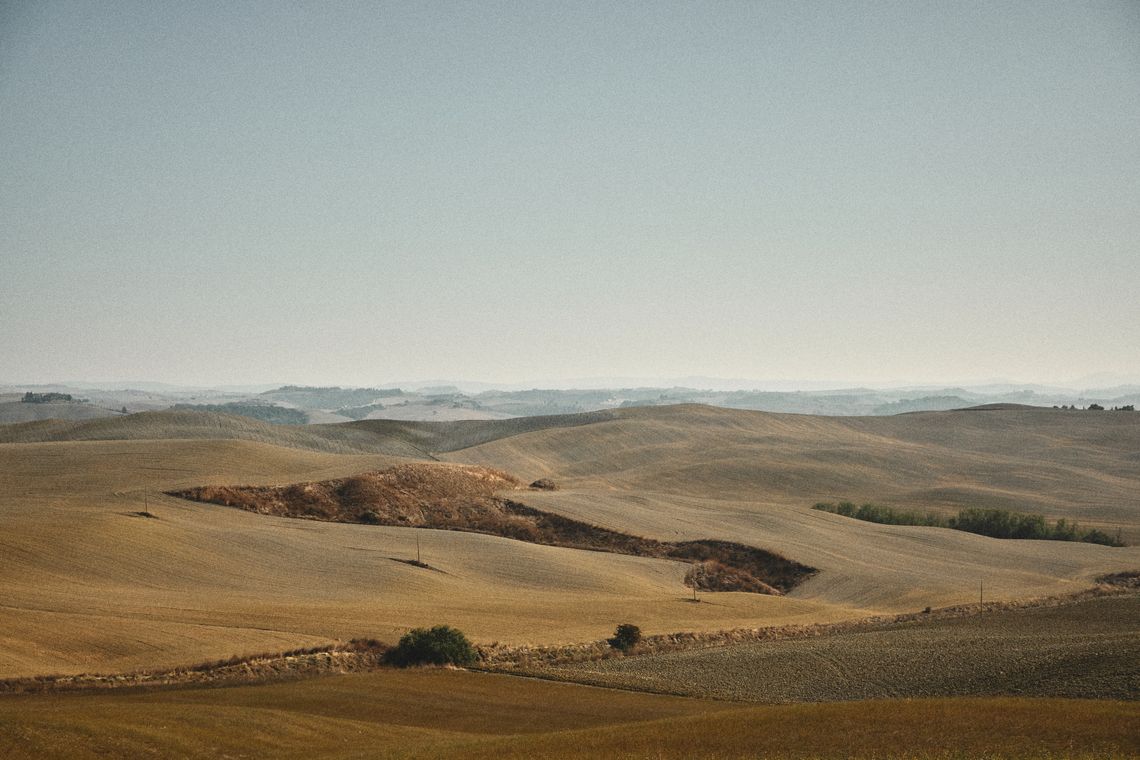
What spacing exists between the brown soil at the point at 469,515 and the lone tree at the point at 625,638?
21536mm

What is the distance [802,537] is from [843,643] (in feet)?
112

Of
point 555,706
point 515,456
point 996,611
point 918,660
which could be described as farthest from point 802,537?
point 515,456

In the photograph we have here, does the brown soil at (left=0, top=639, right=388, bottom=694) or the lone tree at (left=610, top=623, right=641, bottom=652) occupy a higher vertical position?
the brown soil at (left=0, top=639, right=388, bottom=694)

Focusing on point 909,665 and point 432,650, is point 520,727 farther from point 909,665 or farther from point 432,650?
point 909,665

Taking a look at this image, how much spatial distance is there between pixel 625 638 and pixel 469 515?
36.8m

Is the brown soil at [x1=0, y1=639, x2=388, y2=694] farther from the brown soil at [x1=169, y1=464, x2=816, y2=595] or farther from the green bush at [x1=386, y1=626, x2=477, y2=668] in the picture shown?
the brown soil at [x1=169, y1=464, x2=816, y2=595]

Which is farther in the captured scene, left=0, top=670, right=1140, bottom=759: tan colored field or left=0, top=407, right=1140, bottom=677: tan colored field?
left=0, top=407, right=1140, bottom=677: tan colored field

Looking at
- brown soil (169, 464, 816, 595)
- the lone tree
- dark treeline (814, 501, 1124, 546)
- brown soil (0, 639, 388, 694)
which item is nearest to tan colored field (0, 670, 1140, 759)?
brown soil (0, 639, 388, 694)

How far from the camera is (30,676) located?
28.0 metres

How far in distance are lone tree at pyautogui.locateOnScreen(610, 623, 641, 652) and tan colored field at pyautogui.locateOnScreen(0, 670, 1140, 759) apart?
9818mm

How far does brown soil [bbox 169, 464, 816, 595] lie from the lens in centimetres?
6450

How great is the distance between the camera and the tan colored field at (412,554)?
38250mm

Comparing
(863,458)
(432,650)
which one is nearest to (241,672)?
(432,650)

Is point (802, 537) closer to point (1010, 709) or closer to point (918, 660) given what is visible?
point (918, 660)
